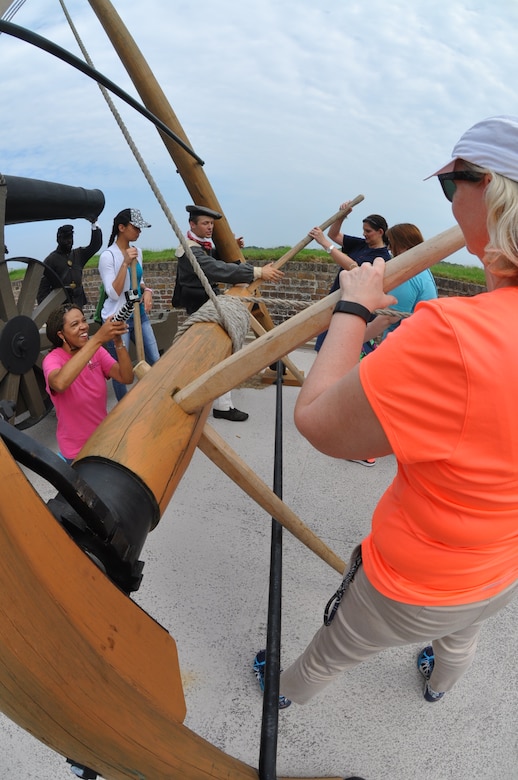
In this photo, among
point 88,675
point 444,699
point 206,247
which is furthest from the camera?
point 206,247

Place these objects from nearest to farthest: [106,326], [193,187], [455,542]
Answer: [455,542] < [106,326] < [193,187]

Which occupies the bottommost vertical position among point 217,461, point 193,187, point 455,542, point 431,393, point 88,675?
point 217,461

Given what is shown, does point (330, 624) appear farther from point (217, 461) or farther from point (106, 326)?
point (106, 326)

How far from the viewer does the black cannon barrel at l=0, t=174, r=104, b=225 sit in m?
3.33

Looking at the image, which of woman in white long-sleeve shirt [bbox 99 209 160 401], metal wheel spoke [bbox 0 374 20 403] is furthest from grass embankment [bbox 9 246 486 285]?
metal wheel spoke [bbox 0 374 20 403]

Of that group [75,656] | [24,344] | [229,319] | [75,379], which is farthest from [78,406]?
[75,656]

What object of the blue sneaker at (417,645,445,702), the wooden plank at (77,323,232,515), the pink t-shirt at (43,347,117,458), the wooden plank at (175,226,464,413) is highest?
the wooden plank at (175,226,464,413)

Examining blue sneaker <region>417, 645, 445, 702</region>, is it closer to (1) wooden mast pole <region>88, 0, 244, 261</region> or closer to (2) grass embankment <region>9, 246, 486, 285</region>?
(1) wooden mast pole <region>88, 0, 244, 261</region>

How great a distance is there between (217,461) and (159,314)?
11.6 feet

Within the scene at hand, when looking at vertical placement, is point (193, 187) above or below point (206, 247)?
above

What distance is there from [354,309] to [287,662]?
1592 millimetres

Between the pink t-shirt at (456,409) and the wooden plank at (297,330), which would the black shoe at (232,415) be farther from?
the pink t-shirt at (456,409)

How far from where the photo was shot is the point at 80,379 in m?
2.25

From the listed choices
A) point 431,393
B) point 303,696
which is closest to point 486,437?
point 431,393
